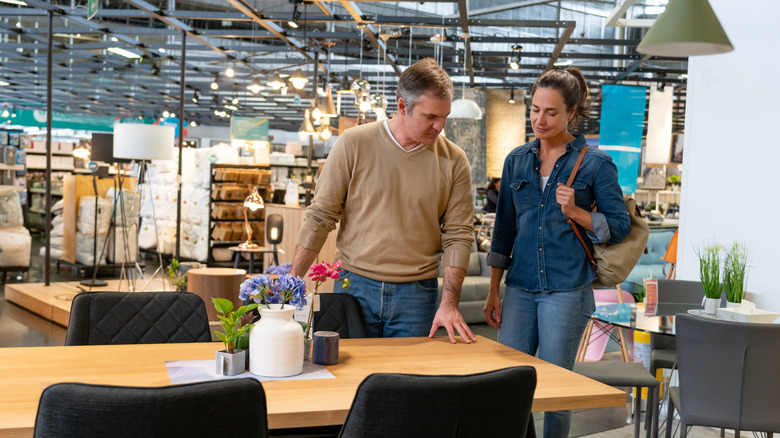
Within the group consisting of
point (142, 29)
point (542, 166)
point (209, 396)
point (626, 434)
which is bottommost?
point (626, 434)

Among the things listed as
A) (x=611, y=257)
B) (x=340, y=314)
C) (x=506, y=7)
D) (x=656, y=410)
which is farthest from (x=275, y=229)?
(x=611, y=257)

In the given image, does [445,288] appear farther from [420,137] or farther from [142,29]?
[142,29]

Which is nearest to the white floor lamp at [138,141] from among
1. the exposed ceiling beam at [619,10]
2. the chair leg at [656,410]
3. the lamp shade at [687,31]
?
the exposed ceiling beam at [619,10]

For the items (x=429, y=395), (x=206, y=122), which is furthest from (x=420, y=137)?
(x=206, y=122)

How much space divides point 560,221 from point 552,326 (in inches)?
14.2

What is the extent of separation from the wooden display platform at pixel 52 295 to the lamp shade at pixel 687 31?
6.31m

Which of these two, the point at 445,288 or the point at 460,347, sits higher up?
the point at 445,288

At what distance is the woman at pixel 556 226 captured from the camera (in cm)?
247

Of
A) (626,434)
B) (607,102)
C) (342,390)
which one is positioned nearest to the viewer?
(342,390)

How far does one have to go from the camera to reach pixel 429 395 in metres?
1.38

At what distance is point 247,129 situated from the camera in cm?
1248

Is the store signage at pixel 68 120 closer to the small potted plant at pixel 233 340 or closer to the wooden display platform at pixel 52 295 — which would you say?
the wooden display platform at pixel 52 295

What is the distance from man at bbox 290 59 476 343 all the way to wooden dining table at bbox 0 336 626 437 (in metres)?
0.18

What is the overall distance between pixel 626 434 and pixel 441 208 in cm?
244
